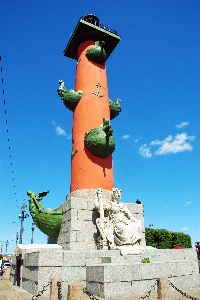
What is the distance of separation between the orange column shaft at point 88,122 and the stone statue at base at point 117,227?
1674mm

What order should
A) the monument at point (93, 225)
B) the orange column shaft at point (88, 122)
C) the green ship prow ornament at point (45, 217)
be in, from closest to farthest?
the monument at point (93, 225) → the green ship prow ornament at point (45, 217) → the orange column shaft at point (88, 122)

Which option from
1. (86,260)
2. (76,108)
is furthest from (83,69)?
(86,260)

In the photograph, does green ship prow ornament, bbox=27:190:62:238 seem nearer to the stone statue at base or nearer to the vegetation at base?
the stone statue at base

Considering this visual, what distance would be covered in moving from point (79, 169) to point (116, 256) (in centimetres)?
483

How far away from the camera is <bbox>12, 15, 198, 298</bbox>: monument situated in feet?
25.5

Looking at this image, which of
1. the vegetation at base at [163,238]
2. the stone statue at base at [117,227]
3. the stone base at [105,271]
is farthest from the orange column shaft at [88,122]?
the vegetation at base at [163,238]

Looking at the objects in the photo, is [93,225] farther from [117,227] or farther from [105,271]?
[105,271]

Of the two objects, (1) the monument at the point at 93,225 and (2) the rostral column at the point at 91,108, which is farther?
(2) the rostral column at the point at 91,108

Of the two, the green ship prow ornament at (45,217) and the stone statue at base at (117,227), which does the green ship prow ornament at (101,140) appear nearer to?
the stone statue at base at (117,227)

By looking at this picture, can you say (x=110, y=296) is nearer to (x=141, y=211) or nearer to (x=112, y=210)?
(x=112, y=210)

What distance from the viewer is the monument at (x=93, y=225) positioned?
25.5ft

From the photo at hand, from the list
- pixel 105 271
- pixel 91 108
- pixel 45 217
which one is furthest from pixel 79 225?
pixel 91 108

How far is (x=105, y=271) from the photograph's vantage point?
704 centimetres

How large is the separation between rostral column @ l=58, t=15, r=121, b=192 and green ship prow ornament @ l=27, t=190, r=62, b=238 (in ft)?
4.87
